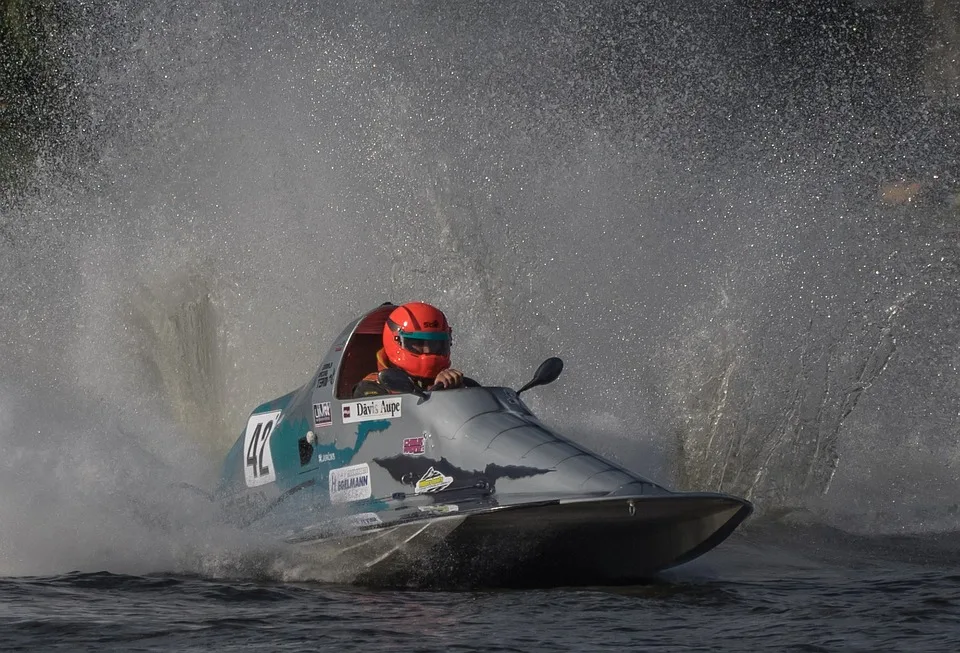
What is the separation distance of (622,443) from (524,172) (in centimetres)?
406

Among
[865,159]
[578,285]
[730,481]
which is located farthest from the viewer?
[865,159]

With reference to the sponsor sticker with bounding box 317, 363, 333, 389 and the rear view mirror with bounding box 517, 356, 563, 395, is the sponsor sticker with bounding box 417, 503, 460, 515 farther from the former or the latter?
the sponsor sticker with bounding box 317, 363, 333, 389

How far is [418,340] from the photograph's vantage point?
9688 millimetres

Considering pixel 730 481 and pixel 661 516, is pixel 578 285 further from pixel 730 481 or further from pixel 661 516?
pixel 661 516

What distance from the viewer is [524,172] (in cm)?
1552

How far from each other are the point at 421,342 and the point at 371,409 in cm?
68

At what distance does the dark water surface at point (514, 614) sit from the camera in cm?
665

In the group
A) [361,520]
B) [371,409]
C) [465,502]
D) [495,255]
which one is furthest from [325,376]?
[495,255]

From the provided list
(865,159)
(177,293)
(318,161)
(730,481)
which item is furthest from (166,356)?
(865,159)

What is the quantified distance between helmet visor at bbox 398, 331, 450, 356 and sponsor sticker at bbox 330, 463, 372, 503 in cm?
96

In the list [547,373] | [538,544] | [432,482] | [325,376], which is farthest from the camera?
[325,376]

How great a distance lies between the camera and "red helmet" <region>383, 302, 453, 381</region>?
382 inches

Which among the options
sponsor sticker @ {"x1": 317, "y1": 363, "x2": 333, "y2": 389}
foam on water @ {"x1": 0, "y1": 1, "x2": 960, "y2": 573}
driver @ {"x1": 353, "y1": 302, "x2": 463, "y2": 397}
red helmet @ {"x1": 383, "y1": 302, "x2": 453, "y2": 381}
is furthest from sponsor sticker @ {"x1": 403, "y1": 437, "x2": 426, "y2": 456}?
foam on water @ {"x1": 0, "y1": 1, "x2": 960, "y2": 573}

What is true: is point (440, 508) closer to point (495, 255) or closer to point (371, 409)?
point (371, 409)
